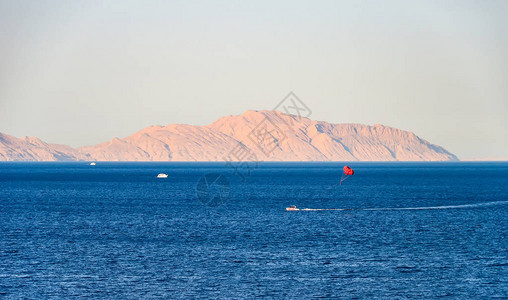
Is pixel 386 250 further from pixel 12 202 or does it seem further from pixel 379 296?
pixel 12 202

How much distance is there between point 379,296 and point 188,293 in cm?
1562

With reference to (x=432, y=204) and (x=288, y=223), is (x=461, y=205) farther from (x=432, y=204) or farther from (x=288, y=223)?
(x=288, y=223)

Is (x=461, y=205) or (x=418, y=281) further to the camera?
(x=461, y=205)

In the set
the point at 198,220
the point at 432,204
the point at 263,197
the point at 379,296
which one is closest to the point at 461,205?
the point at 432,204

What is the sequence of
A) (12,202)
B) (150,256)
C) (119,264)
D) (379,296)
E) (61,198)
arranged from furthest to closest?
(61,198), (12,202), (150,256), (119,264), (379,296)

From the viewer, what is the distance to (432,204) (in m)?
139

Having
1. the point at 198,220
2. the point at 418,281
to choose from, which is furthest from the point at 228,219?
the point at 418,281

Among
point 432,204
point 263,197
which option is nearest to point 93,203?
point 263,197

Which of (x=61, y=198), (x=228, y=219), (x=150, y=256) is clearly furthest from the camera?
(x=61, y=198)

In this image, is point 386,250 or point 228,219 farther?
point 228,219

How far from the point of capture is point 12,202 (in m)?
144

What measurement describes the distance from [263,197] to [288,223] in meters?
60.8

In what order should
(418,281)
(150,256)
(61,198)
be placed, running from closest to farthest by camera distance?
(418,281) → (150,256) → (61,198)

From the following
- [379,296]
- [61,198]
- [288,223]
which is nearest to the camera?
[379,296]
